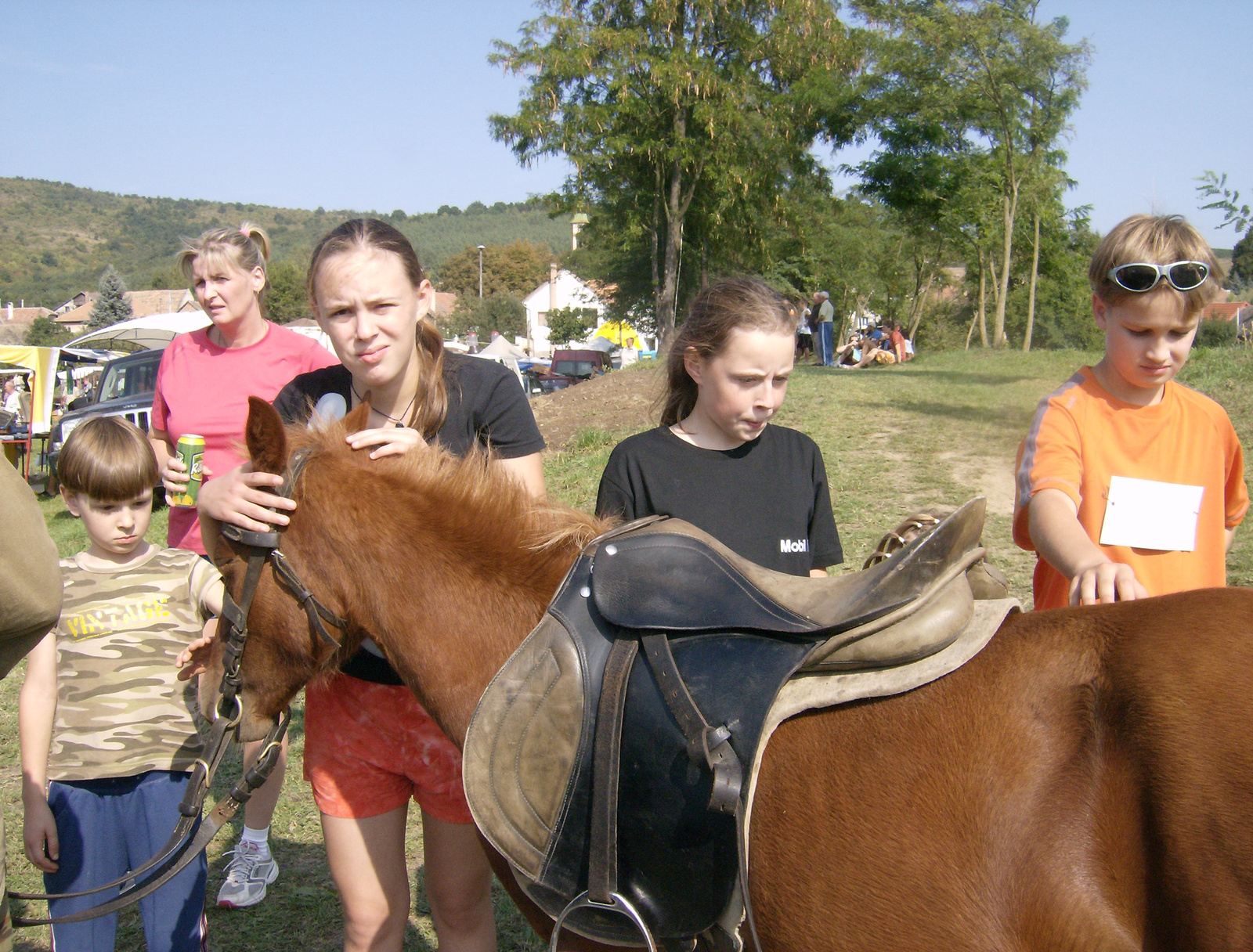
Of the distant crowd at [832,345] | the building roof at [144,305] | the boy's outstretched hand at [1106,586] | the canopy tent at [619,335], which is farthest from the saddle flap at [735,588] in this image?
the building roof at [144,305]

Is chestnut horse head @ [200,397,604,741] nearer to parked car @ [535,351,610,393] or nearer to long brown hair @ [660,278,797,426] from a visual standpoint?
long brown hair @ [660,278,797,426]

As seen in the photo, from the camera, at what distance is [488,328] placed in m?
65.1

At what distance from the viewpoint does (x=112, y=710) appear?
7.50 feet

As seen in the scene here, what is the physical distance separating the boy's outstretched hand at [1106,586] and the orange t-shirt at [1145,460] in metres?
0.26

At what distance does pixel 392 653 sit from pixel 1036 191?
2386 cm

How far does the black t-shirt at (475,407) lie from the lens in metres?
1.99

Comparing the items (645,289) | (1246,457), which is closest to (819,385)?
(1246,457)

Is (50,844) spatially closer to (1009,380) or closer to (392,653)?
(392,653)

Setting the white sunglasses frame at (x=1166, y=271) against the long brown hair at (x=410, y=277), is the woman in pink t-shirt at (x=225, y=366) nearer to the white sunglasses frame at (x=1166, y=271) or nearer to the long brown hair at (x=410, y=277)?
the long brown hair at (x=410, y=277)

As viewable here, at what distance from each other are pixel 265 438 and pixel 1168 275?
1.94 metres

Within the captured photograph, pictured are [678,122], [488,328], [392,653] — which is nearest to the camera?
[392,653]

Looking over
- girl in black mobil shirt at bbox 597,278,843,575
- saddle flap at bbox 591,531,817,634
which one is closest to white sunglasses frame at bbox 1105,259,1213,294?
girl in black mobil shirt at bbox 597,278,843,575

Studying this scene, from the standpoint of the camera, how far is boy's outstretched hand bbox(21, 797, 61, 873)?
213 cm

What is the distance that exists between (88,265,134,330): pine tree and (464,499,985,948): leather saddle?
216 ft
